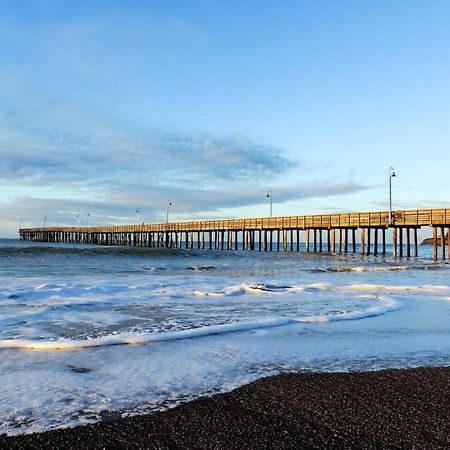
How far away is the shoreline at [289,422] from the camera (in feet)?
9.95

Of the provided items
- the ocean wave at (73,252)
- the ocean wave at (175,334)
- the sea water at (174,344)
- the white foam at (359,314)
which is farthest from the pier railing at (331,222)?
the ocean wave at (175,334)

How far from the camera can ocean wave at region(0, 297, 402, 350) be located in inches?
235

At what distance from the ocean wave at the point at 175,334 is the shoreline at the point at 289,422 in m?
2.38

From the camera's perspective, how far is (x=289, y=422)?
3373 millimetres

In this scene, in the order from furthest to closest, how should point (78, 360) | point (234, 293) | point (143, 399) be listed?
point (234, 293)
point (78, 360)
point (143, 399)

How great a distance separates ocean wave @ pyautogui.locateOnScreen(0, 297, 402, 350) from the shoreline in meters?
2.38

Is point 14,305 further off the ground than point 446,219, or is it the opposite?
point 446,219

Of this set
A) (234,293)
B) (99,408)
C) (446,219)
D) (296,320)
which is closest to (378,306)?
(296,320)

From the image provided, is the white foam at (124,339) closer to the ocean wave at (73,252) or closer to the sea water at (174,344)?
the sea water at (174,344)

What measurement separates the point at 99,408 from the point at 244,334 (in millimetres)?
3386

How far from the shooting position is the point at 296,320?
26.1 ft

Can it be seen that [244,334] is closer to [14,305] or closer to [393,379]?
[393,379]

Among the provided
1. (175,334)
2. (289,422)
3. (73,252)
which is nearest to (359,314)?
(175,334)

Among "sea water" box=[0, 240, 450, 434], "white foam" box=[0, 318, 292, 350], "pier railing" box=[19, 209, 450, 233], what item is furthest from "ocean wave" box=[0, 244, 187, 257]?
"white foam" box=[0, 318, 292, 350]
